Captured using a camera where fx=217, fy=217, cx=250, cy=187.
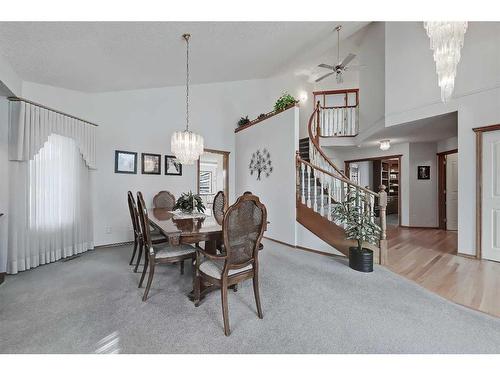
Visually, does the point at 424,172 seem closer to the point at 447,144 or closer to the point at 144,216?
the point at 447,144

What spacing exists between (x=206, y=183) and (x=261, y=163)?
390 cm

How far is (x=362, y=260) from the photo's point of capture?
2.78 meters

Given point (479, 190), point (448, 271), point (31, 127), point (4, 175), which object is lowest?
point (448, 271)

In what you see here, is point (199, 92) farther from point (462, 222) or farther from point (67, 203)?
point (462, 222)

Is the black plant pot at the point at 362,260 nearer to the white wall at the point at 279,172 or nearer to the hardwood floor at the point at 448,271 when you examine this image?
the hardwood floor at the point at 448,271

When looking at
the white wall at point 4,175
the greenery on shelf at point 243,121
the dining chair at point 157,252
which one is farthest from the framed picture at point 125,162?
the greenery on shelf at point 243,121

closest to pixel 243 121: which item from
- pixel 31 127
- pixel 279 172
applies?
pixel 279 172

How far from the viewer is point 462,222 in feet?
11.2

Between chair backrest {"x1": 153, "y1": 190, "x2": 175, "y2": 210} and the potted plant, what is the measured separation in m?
2.99

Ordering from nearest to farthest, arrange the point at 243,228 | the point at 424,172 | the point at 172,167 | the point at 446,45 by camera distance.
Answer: the point at 243,228 → the point at 446,45 → the point at 172,167 → the point at 424,172

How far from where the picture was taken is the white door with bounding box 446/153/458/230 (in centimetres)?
546

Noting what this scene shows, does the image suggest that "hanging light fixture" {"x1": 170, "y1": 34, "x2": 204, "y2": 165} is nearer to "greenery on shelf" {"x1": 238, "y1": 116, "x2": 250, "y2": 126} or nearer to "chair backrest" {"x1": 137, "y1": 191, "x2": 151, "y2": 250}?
"chair backrest" {"x1": 137, "y1": 191, "x2": 151, "y2": 250}

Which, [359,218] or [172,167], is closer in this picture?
[359,218]

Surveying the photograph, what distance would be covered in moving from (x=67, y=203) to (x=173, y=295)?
251cm
